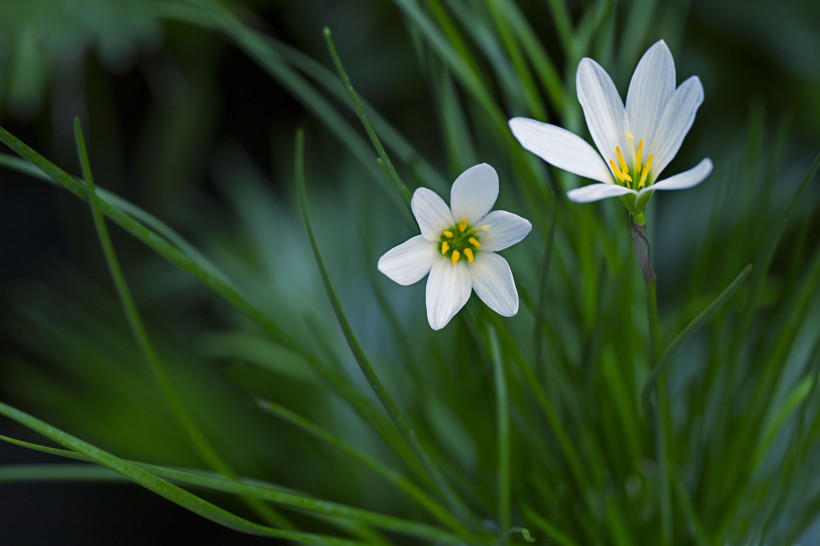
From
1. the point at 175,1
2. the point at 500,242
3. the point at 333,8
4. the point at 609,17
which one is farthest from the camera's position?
the point at 333,8

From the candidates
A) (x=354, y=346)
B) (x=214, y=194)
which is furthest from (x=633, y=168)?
(x=214, y=194)

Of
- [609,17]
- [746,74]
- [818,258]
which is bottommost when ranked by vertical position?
[818,258]

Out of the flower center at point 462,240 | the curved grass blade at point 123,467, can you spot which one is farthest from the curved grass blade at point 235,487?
the flower center at point 462,240

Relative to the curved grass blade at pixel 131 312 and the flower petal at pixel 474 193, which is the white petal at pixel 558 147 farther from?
the curved grass blade at pixel 131 312

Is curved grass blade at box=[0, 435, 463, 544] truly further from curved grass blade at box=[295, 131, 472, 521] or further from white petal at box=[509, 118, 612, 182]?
white petal at box=[509, 118, 612, 182]

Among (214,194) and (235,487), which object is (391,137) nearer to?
(235,487)

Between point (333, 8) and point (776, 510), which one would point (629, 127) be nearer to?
point (776, 510)

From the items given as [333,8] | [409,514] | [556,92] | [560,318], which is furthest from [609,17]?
[333,8]

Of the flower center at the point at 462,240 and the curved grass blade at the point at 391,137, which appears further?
the curved grass blade at the point at 391,137
